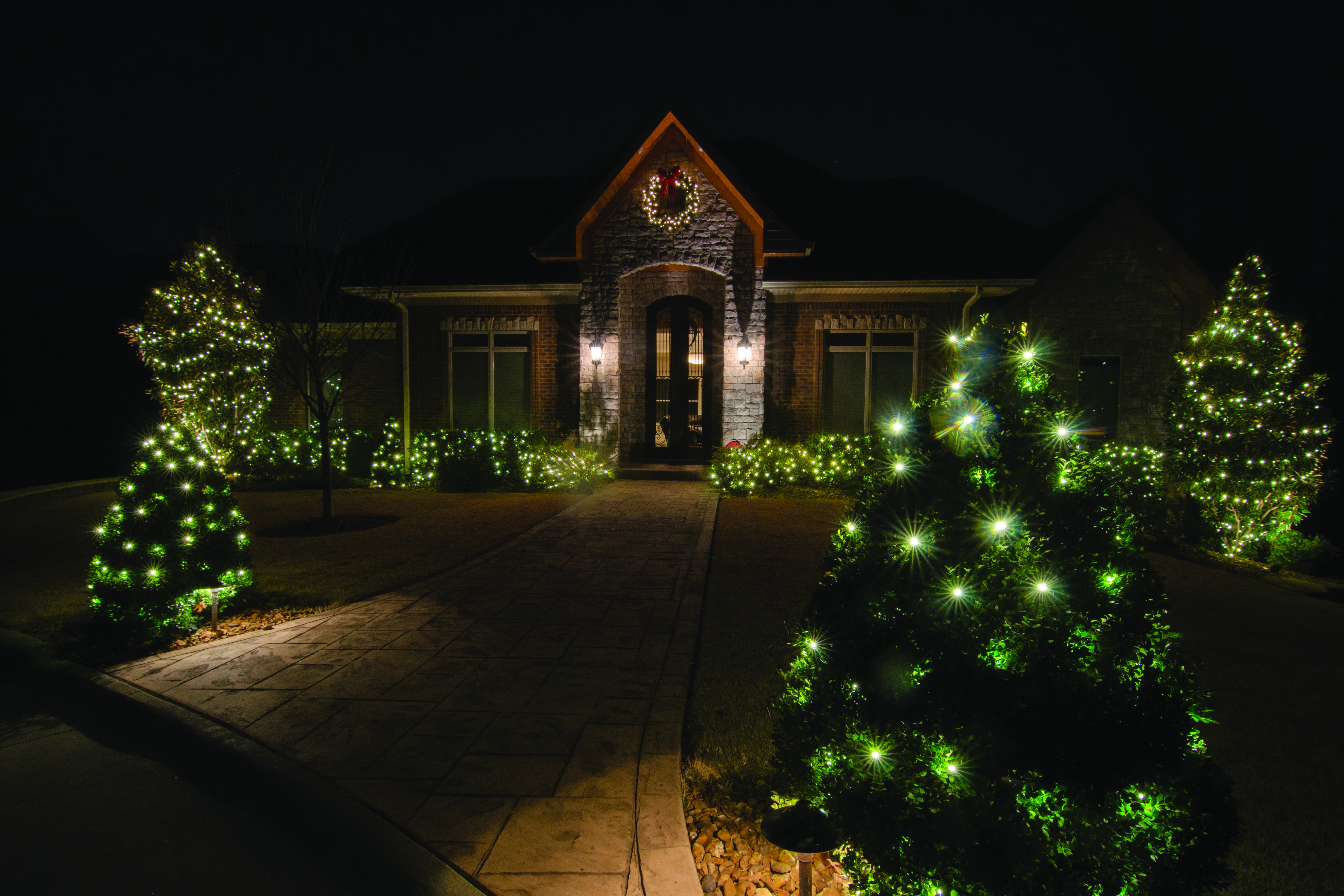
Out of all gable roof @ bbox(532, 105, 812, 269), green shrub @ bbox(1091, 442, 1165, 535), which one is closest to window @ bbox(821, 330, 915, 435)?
gable roof @ bbox(532, 105, 812, 269)

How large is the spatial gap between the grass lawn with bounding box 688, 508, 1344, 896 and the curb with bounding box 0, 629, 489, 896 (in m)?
1.25

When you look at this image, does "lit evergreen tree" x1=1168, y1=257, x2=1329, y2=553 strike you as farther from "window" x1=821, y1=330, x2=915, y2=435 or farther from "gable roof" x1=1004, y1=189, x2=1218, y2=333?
"window" x1=821, y1=330, x2=915, y2=435

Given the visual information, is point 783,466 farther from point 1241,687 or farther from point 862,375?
point 1241,687

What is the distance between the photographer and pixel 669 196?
12273mm

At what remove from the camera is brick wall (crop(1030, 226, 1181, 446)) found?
1296cm

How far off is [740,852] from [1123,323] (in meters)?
14.3

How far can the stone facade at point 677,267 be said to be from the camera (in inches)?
483

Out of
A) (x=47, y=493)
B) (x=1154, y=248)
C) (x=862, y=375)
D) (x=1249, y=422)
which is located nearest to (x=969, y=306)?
(x=862, y=375)

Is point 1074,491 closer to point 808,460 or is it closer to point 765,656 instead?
point 765,656

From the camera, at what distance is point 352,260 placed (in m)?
13.7

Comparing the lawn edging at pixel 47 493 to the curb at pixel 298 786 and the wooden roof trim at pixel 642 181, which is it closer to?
the curb at pixel 298 786

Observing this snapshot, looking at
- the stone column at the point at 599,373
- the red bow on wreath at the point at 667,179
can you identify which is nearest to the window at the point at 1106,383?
the red bow on wreath at the point at 667,179

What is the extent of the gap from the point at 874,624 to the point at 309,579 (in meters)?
5.95

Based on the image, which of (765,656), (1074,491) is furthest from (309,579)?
(1074,491)
